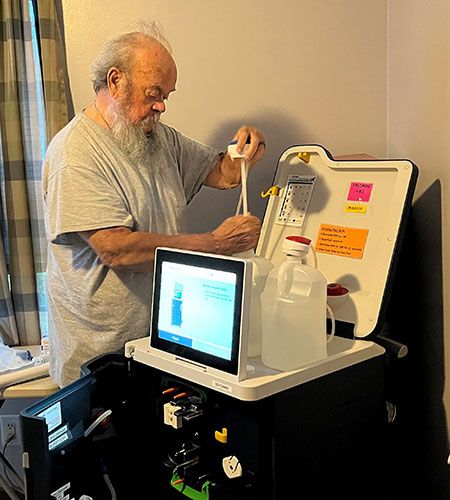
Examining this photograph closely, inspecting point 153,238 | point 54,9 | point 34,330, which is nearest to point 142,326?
point 153,238

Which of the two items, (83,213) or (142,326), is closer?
(83,213)

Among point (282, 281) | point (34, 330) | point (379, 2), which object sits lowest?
point (34, 330)

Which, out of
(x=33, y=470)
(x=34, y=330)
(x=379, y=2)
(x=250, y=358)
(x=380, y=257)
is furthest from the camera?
(x=34, y=330)

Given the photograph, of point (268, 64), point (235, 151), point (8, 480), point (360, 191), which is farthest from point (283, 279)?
point (8, 480)

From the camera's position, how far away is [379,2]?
6.68 ft

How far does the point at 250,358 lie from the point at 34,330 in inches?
52.0

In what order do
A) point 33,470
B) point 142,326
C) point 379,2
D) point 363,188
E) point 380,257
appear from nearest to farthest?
point 33,470, point 380,257, point 363,188, point 142,326, point 379,2

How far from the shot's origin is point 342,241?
149cm

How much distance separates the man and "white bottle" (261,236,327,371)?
32 cm

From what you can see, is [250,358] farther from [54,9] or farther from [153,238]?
[54,9]

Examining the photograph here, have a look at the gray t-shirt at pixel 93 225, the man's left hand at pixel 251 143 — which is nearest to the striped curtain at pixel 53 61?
the gray t-shirt at pixel 93 225

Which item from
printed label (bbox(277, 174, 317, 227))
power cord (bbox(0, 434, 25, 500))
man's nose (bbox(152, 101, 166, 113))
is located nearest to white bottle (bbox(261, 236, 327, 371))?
printed label (bbox(277, 174, 317, 227))

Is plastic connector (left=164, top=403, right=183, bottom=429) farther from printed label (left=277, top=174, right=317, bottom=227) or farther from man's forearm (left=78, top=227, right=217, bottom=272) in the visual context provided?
printed label (left=277, top=174, right=317, bottom=227)

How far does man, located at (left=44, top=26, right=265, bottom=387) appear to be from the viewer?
1.47 m
